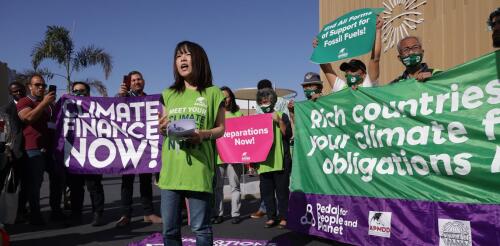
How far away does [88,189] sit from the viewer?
5.29 meters

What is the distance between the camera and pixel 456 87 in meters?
3.06

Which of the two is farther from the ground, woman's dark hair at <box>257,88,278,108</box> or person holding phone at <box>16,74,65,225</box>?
woman's dark hair at <box>257,88,278,108</box>

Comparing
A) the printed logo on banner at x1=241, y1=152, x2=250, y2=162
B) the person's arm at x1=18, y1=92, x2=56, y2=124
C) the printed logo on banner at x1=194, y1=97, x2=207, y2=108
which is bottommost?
the printed logo on banner at x1=241, y1=152, x2=250, y2=162

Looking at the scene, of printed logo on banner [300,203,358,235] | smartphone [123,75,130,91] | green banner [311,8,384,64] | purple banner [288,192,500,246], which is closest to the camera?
purple banner [288,192,500,246]

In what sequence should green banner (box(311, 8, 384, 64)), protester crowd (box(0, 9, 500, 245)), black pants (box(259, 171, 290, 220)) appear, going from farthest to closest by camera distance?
black pants (box(259, 171, 290, 220))
green banner (box(311, 8, 384, 64))
protester crowd (box(0, 9, 500, 245))

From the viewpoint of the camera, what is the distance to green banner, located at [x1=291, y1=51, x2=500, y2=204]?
113 inches

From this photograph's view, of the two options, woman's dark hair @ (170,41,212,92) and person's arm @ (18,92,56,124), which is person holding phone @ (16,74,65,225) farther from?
woman's dark hair @ (170,41,212,92)

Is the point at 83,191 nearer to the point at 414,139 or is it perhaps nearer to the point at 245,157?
the point at 245,157

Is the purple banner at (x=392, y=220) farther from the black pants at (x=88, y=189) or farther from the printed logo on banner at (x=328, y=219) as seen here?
the black pants at (x=88, y=189)

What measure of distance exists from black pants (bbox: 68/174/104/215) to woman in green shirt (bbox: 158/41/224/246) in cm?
300

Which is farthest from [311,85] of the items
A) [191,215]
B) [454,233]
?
[191,215]

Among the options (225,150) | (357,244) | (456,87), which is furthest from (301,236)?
(456,87)

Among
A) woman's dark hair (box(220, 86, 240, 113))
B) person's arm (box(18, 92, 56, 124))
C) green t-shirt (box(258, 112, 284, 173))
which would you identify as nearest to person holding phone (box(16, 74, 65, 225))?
person's arm (box(18, 92, 56, 124))

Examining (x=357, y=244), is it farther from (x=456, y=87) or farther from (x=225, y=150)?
(x=225, y=150)
